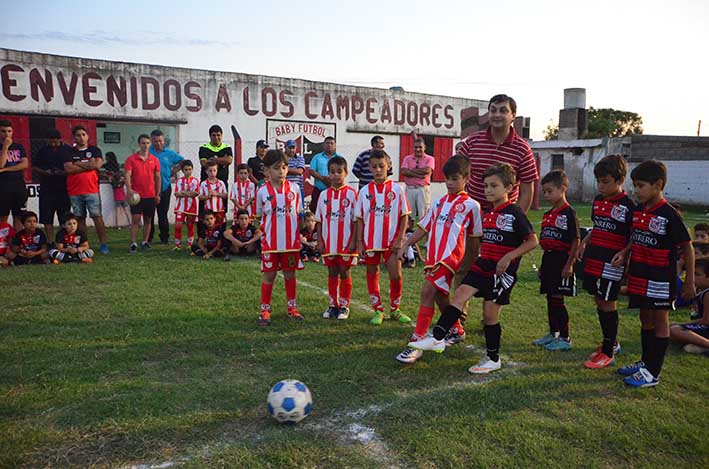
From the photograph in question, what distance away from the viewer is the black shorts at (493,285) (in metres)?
4.14

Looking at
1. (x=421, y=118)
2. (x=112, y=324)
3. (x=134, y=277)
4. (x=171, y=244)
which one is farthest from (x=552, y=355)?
(x=421, y=118)

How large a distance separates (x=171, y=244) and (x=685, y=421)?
9227 mm

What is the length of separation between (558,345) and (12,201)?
813 centimetres

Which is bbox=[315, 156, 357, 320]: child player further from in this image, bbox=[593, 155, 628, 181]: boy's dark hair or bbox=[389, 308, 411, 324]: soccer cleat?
bbox=[593, 155, 628, 181]: boy's dark hair

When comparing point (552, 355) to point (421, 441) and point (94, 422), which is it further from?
point (94, 422)

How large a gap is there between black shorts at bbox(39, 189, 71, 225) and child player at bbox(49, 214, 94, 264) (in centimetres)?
39

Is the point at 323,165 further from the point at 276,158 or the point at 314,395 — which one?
the point at 314,395

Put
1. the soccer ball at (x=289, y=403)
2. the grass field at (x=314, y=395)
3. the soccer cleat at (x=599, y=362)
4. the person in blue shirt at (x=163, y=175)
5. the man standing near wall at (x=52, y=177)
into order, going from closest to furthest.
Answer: the grass field at (x=314, y=395)
the soccer ball at (x=289, y=403)
the soccer cleat at (x=599, y=362)
the man standing near wall at (x=52, y=177)
the person in blue shirt at (x=163, y=175)

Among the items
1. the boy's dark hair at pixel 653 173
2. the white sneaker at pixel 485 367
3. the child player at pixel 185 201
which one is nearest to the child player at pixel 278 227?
the white sneaker at pixel 485 367

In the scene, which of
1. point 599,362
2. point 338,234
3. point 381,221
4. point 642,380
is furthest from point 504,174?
point 338,234

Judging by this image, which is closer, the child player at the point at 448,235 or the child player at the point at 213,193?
the child player at the point at 448,235

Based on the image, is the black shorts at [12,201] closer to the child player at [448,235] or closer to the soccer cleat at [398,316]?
the soccer cleat at [398,316]

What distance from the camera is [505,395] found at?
3.82 m

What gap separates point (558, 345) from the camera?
4.87 meters
